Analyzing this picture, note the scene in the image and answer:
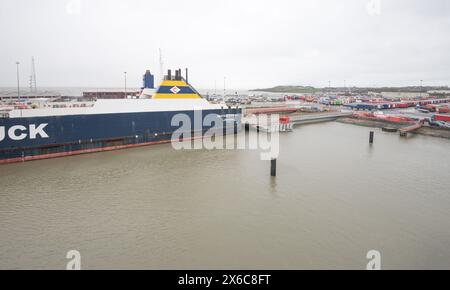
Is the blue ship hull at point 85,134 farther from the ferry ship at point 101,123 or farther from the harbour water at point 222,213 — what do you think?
the harbour water at point 222,213

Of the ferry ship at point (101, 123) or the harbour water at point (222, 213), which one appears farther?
the ferry ship at point (101, 123)

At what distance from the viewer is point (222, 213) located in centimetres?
856

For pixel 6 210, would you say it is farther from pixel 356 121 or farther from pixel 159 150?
pixel 356 121

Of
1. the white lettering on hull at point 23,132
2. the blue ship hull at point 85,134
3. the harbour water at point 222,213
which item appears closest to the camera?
the harbour water at point 222,213

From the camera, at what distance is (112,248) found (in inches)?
263

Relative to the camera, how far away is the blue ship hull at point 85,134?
43.1 feet

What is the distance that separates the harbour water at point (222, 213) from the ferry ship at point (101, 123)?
2.93ft

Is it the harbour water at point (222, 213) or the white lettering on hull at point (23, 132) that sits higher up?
the white lettering on hull at point (23, 132)

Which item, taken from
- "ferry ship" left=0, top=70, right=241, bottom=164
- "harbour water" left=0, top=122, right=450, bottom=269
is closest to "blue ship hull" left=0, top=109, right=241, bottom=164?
"ferry ship" left=0, top=70, right=241, bottom=164

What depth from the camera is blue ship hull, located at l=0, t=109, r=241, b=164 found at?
43.1ft

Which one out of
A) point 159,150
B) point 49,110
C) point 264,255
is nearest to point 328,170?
point 264,255

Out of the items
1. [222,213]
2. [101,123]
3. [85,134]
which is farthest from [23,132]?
[222,213]

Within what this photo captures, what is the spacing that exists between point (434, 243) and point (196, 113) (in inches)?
600

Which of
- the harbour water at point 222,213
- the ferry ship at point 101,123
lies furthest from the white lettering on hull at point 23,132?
the harbour water at point 222,213
